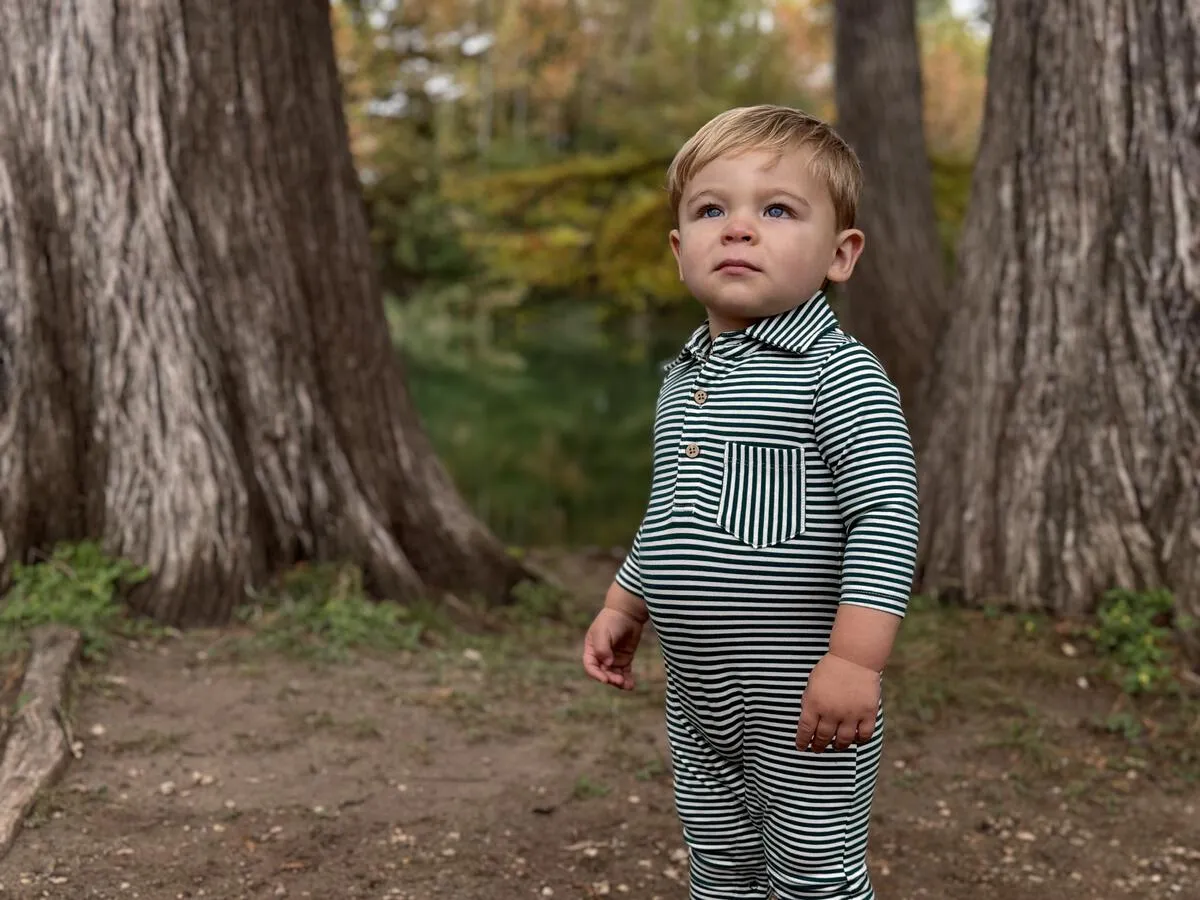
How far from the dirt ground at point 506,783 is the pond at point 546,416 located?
183 cm

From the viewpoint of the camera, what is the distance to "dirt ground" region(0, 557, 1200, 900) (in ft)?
10.4

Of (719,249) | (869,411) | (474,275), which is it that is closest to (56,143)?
(719,249)

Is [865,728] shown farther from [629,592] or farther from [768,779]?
[629,592]

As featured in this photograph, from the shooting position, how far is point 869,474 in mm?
2066

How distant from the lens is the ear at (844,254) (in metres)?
2.26

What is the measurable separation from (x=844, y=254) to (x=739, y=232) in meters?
0.23

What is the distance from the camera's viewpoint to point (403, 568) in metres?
4.90

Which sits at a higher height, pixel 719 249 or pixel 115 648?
pixel 719 249

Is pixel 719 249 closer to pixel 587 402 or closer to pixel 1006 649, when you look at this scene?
pixel 1006 649

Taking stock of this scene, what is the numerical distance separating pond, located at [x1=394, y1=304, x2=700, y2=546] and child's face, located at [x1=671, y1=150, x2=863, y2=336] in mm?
3190

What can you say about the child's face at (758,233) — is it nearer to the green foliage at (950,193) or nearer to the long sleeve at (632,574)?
the long sleeve at (632,574)

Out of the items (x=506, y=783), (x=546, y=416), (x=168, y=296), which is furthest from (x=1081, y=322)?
(x=546, y=416)

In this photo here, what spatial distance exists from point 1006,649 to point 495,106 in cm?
3311

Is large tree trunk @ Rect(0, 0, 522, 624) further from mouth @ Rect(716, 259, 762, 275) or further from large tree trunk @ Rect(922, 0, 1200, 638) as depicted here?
mouth @ Rect(716, 259, 762, 275)
